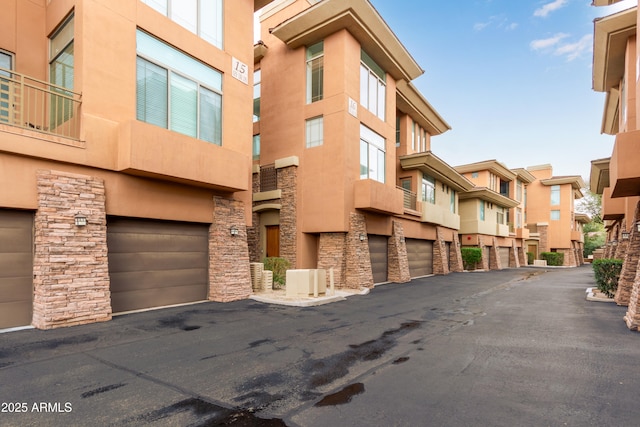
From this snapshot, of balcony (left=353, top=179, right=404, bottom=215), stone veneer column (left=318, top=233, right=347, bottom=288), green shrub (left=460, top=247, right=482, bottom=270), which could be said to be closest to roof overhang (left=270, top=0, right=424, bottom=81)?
balcony (left=353, top=179, right=404, bottom=215)

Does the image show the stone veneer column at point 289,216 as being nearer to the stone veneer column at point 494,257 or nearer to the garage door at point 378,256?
the garage door at point 378,256

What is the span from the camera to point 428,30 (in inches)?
983

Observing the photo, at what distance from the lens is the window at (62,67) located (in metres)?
9.06

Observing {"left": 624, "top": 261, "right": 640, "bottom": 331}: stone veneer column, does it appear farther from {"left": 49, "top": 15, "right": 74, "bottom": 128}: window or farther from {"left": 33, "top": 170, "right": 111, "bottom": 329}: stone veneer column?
{"left": 49, "top": 15, "right": 74, "bottom": 128}: window

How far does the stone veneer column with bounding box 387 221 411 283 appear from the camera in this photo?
60.9 ft

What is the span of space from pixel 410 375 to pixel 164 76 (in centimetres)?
1019

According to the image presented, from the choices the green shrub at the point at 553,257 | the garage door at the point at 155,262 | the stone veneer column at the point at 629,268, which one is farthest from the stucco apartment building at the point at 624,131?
the green shrub at the point at 553,257

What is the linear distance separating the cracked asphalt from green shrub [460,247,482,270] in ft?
68.5

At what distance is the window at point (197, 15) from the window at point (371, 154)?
25.2ft

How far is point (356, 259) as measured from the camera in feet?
50.0

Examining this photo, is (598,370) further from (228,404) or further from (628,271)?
(628,271)

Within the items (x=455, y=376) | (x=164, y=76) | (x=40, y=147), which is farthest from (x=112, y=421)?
(x=164, y=76)

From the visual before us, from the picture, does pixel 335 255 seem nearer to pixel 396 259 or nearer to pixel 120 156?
pixel 396 259

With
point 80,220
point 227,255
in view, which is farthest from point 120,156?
point 227,255
